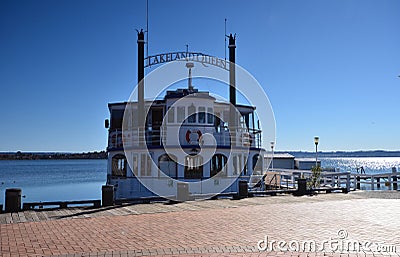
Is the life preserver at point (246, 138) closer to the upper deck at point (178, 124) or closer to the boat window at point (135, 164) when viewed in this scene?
the upper deck at point (178, 124)

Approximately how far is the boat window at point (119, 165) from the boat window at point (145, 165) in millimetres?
1575

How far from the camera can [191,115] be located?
71.1ft

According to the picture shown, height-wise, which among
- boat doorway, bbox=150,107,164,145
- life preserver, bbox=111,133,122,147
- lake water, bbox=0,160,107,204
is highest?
boat doorway, bbox=150,107,164,145

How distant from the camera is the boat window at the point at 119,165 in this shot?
22.4m

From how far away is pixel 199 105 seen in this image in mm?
21844

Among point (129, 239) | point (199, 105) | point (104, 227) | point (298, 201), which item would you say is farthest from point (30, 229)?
point (199, 105)

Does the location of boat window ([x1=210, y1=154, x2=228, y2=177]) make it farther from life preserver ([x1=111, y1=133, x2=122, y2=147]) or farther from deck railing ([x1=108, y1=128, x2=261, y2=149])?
life preserver ([x1=111, y1=133, x2=122, y2=147])

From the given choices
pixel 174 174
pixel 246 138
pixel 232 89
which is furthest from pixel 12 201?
pixel 232 89

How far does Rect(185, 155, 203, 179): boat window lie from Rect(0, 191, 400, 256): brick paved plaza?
4388 mm

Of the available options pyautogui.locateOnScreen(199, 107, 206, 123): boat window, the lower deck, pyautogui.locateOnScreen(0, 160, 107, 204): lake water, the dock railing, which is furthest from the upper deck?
pyautogui.locateOnScreen(0, 160, 107, 204): lake water

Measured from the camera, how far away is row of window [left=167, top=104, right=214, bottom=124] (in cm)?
2144

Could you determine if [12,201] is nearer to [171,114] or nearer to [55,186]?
[171,114]

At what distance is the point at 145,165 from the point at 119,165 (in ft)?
10.8

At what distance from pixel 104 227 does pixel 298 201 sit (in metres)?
8.82
